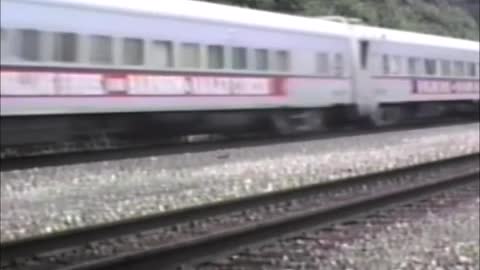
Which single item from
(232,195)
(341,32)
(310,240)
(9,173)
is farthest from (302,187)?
(341,32)

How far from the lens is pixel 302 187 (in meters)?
12.8

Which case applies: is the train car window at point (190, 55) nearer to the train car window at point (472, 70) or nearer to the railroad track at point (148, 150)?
the railroad track at point (148, 150)

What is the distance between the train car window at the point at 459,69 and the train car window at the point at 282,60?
35.1ft

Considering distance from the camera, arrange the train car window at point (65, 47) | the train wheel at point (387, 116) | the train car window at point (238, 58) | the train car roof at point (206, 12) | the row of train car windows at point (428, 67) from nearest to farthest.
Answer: the train car window at point (65, 47) → the train car roof at point (206, 12) → the train car window at point (238, 58) → the train wheel at point (387, 116) → the row of train car windows at point (428, 67)

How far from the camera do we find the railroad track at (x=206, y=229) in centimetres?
833

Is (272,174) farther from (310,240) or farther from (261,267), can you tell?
(261,267)

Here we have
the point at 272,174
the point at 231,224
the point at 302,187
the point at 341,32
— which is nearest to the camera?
the point at 231,224

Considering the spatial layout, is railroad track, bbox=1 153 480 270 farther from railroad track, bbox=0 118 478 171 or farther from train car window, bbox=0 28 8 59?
train car window, bbox=0 28 8 59

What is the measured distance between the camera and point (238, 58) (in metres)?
19.3

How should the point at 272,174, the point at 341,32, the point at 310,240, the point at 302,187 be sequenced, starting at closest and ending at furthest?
1. the point at 310,240
2. the point at 302,187
3. the point at 272,174
4. the point at 341,32

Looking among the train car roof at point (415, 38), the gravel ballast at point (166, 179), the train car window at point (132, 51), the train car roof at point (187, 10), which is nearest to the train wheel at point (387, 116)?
the train car roof at point (415, 38)

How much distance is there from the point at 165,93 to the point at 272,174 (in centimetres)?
318

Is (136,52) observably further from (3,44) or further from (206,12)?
(3,44)

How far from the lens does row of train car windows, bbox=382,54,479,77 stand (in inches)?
1032
